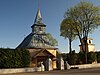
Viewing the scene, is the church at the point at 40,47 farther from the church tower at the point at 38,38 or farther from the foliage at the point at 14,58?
the foliage at the point at 14,58

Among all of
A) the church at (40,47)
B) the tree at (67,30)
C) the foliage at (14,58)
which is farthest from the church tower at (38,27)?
the foliage at (14,58)

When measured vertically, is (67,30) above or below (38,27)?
below

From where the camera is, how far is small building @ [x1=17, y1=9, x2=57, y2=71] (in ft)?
137

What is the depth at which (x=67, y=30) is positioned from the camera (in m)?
53.4

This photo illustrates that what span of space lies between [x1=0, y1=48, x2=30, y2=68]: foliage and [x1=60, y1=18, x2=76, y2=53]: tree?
670 inches

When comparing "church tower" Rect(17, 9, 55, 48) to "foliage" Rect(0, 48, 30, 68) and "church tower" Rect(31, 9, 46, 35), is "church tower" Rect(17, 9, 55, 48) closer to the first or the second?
"church tower" Rect(31, 9, 46, 35)

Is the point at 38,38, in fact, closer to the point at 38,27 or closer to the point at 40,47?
the point at 40,47

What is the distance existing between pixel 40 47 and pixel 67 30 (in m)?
10.1

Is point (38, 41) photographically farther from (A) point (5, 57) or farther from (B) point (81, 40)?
(A) point (5, 57)

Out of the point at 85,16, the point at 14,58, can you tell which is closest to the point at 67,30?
the point at 85,16

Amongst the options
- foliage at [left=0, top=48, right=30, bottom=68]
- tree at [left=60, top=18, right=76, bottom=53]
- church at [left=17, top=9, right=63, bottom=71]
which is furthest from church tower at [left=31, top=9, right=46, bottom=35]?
foliage at [left=0, top=48, right=30, bottom=68]

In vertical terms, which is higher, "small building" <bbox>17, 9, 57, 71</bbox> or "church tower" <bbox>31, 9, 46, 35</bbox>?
"church tower" <bbox>31, 9, 46, 35</bbox>

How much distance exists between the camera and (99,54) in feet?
176

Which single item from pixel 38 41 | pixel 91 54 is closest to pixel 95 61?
pixel 91 54
